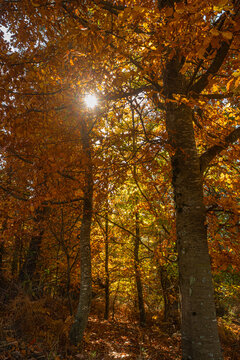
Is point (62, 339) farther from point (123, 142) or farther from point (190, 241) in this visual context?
point (123, 142)

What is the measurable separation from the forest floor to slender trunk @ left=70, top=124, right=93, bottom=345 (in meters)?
0.38

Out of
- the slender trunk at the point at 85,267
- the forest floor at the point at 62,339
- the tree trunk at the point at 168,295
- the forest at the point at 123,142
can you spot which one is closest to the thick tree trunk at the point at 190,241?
the forest at the point at 123,142

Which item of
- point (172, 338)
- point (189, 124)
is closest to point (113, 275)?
point (172, 338)

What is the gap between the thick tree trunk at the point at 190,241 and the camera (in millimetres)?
2764

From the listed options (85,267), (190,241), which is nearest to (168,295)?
(85,267)

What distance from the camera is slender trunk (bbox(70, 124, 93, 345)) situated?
5.53 m

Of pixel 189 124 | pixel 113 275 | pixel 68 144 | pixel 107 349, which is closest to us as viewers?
pixel 189 124

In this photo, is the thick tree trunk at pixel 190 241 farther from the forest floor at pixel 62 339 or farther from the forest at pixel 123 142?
the forest floor at pixel 62 339

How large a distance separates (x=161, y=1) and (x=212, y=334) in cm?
582

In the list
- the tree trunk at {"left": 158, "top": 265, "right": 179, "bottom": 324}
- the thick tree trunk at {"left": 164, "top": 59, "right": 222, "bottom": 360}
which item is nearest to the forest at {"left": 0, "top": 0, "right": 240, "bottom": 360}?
the thick tree trunk at {"left": 164, "top": 59, "right": 222, "bottom": 360}

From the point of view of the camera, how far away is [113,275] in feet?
36.7

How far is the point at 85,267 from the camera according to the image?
600 centimetres

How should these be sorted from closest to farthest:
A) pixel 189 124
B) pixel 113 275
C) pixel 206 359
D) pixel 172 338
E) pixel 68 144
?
pixel 206 359
pixel 189 124
pixel 68 144
pixel 172 338
pixel 113 275

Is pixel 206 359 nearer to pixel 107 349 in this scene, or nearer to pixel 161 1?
pixel 107 349
